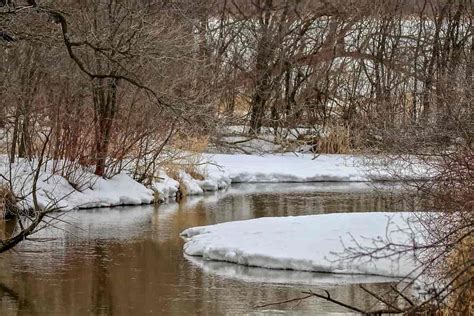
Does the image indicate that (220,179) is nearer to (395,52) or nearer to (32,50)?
(32,50)

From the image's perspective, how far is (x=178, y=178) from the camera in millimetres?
20516

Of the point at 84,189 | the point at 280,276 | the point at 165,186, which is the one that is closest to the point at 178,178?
the point at 165,186

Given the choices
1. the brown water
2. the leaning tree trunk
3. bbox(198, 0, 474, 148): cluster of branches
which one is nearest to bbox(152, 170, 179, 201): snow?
the leaning tree trunk

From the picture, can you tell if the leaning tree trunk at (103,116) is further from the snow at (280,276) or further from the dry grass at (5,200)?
the snow at (280,276)

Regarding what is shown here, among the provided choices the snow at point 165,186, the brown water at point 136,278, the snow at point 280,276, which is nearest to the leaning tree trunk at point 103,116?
the snow at point 165,186

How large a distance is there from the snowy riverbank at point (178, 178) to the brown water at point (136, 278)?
78 centimetres

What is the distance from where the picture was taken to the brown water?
9.65 meters

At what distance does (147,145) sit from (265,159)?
846 centimetres

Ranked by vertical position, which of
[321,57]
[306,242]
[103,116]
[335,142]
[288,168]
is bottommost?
[306,242]

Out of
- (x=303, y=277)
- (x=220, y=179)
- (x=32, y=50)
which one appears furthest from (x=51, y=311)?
(x=220, y=179)

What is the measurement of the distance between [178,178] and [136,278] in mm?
9506

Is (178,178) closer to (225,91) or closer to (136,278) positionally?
(136,278)

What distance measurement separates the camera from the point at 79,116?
1845 cm

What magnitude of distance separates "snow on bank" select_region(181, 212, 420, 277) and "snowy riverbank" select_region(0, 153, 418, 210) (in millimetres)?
1020
